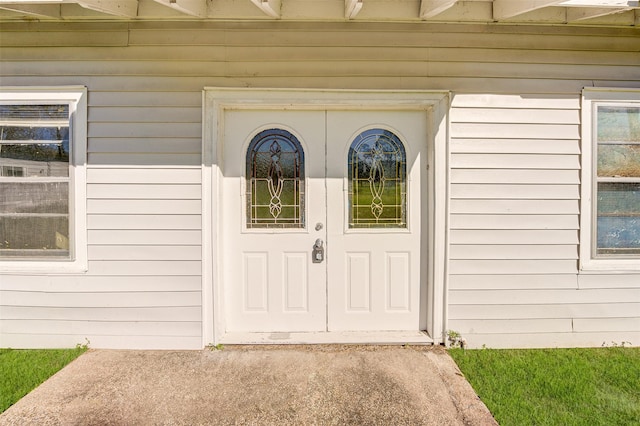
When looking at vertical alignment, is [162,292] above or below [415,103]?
below

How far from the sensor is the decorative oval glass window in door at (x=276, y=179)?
9.20 ft

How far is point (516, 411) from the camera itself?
202 cm

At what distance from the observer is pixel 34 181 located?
2766mm

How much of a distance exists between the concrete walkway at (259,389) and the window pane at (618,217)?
70.0 inches

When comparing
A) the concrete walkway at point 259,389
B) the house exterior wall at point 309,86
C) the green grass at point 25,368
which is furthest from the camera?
the house exterior wall at point 309,86

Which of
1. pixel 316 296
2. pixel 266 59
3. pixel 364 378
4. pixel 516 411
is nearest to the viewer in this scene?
pixel 516 411

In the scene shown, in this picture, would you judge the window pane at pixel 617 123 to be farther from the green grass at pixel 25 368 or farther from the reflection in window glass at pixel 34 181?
the green grass at pixel 25 368

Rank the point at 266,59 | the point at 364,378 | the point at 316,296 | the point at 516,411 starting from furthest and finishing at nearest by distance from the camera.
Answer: the point at 316,296 → the point at 266,59 → the point at 364,378 → the point at 516,411

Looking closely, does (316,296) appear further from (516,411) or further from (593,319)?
(593,319)

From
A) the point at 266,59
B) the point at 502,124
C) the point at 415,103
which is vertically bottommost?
the point at 502,124

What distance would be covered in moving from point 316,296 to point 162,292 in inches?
51.6

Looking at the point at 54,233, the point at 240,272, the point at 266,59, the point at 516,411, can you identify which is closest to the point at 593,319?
the point at 516,411

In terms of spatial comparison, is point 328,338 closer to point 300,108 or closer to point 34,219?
point 300,108

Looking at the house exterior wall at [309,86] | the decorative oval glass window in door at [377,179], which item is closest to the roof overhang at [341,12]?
the house exterior wall at [309,86]
